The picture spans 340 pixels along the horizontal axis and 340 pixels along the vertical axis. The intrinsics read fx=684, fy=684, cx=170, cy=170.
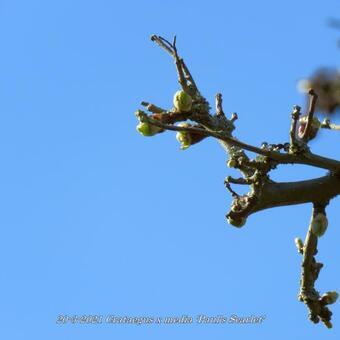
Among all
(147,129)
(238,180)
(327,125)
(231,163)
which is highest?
(327,125)

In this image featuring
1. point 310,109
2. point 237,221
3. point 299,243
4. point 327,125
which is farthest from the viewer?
point 327,125

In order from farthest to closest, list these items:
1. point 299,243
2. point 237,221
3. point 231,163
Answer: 1. point 299,243
2. point 231,163
3. point 237,221

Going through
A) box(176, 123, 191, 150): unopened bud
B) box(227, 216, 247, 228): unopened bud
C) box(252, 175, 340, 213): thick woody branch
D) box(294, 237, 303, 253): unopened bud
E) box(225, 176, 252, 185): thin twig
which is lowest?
box(227, 216, 247, 228): unopened bud

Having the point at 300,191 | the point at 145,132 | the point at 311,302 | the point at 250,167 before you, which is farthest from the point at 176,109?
the point at 311,302

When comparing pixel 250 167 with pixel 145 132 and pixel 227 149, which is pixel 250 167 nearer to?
pixel 227 149

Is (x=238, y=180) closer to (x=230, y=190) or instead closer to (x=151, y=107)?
(x=230, y=190)

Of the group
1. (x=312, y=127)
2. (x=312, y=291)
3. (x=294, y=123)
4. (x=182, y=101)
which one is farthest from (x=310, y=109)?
(x=312, y=291)

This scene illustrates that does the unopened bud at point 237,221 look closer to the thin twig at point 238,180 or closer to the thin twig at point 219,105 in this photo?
the thin twig at point 238,180

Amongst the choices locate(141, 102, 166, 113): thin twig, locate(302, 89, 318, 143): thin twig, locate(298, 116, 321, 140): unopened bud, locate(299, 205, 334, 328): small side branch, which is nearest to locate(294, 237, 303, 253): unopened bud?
locate(299, 205, 334, 328): small side branch

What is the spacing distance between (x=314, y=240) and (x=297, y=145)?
658mm

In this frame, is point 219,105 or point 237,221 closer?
point 237,221

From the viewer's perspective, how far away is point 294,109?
10.5 ft

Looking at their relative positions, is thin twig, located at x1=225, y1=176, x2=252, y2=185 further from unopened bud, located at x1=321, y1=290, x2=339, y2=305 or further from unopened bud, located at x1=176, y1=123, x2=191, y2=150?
unopened bud, located at x1=321, y1=290, x2=339, y2=305

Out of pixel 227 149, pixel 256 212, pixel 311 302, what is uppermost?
pixel 227 149
